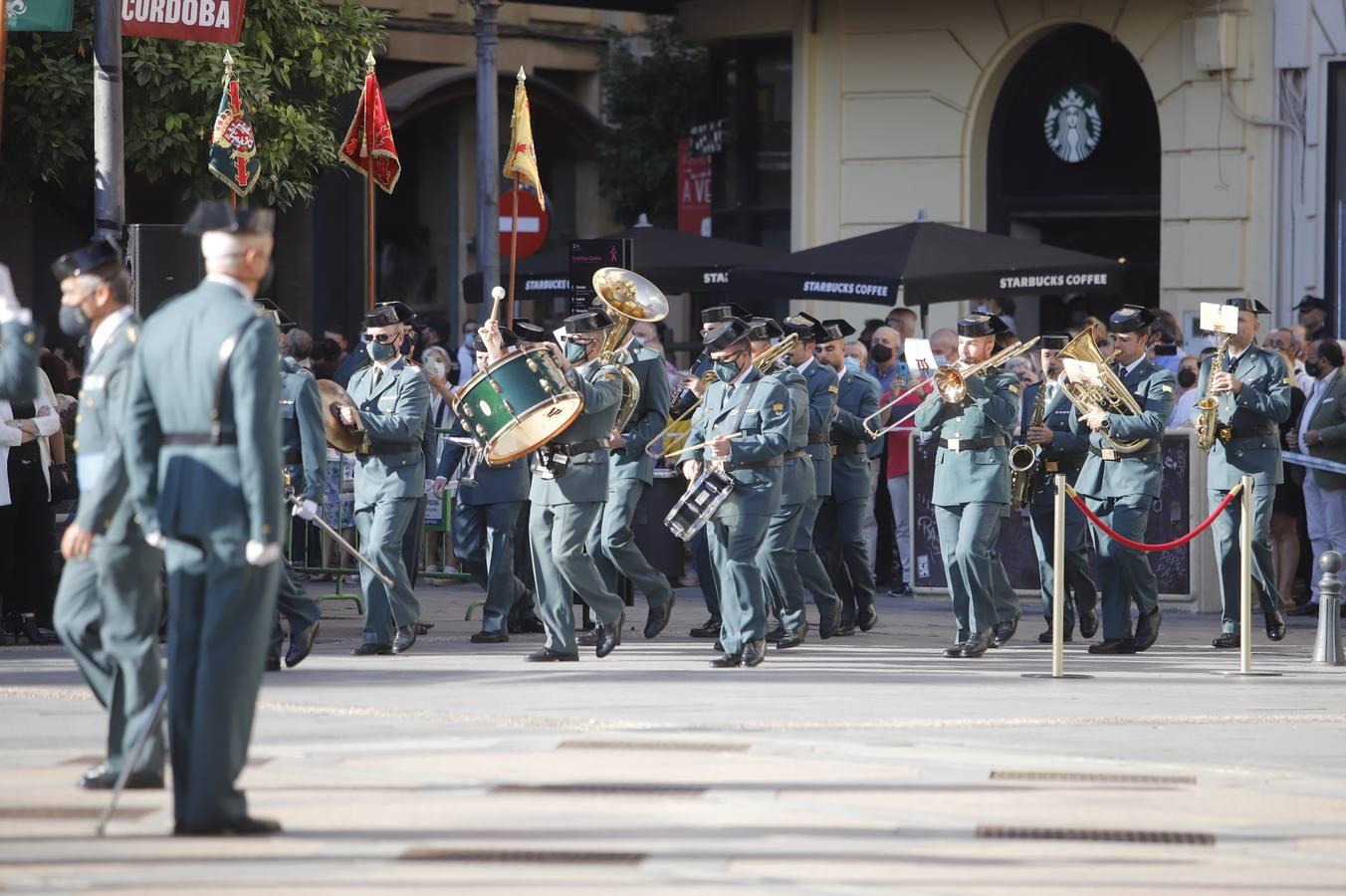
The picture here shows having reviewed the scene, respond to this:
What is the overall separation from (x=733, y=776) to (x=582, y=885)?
2.08 metres

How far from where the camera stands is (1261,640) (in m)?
15.3

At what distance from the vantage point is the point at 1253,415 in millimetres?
14891

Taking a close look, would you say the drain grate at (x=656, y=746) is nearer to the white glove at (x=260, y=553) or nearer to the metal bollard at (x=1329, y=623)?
the white glove at (x=260, y=553)

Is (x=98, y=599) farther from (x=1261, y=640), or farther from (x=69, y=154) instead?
(x=69, y=154)

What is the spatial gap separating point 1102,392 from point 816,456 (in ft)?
6.64

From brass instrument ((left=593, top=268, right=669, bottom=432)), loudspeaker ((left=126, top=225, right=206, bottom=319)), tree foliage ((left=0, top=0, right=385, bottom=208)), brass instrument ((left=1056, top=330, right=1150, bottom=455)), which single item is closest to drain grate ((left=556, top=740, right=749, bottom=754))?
brass instrument ((left=593, top=268, right=669, bottom=432))

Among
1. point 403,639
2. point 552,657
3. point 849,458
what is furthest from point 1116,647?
point 403,639

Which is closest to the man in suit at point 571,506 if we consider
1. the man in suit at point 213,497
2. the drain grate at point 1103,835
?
the man in suit at point 213,497

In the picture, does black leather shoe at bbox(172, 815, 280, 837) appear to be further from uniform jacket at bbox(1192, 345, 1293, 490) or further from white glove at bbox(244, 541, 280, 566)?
uniform jacket at bbox(1192, 345, 1293, 490)

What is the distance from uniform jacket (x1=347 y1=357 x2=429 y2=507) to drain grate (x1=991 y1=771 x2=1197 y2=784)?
5.20m

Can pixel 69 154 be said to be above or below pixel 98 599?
above

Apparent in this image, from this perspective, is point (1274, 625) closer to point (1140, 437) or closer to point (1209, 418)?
point (1209, 418)

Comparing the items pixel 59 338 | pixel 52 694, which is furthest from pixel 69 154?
pixel 52 694

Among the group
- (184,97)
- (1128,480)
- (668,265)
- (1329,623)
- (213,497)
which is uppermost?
(184,97)
